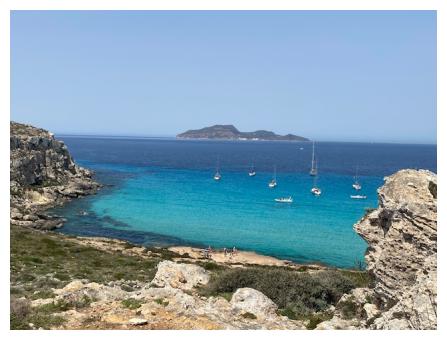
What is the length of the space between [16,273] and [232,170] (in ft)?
343

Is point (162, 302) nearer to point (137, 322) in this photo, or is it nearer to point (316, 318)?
point (137, 322)

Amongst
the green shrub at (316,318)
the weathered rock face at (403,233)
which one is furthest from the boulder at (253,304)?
the weathered rock face at (403,233)

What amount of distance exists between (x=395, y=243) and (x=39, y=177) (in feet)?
234

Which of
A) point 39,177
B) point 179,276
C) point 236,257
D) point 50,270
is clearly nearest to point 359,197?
→ point 236,257

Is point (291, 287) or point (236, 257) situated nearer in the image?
point (291, 287)

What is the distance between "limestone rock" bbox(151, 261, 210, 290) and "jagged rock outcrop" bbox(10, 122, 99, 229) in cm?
3467

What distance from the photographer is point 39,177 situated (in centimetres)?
7444

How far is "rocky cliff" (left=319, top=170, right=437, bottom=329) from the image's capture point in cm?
1262

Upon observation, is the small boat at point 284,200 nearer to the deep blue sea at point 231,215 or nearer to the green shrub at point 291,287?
the deep blue sea at point 231,215

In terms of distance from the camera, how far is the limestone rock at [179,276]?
1878cm

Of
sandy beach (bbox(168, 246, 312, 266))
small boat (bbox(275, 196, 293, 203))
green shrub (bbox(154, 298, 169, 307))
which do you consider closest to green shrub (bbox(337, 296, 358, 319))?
green shrub (bbox(154, 298, 169, 307))

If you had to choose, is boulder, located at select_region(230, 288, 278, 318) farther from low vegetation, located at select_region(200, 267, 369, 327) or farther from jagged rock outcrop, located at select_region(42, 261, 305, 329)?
low vegetation, located at select_region(200, 267, 369, 327)

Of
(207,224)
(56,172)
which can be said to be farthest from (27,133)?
(207,224)

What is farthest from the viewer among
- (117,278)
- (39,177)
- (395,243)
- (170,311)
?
(39,177)
